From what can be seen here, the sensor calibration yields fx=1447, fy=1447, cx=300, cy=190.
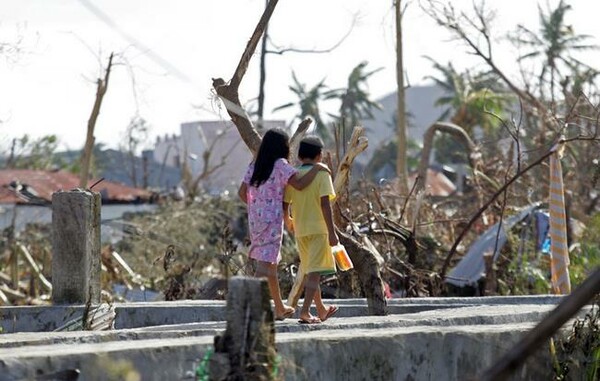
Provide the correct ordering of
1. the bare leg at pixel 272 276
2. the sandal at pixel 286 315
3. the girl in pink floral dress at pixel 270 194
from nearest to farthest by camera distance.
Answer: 1. the sandal at pixel 286 315
2. the girl in pink floral dress at pixel 270 194
3. the bare leg at pixel 272 276

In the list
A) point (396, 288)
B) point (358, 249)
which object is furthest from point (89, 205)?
point (396, 288)

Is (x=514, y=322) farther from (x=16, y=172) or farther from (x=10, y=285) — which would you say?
(x=16, y=172)

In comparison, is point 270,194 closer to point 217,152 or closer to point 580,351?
point 580,351

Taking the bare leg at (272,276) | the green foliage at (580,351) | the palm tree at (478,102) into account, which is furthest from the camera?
the palm tree at (478,102)

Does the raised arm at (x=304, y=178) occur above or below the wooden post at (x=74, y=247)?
above

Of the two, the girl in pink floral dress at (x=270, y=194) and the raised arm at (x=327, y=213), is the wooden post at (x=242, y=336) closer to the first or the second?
the girl in pink floral dress at (x=270, y=194)

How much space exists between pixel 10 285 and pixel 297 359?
16477mm

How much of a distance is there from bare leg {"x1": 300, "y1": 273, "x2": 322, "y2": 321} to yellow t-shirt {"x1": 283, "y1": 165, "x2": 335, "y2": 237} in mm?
310

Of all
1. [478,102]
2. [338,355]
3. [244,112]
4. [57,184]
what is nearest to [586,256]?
[244,112]

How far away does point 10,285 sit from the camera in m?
23.5

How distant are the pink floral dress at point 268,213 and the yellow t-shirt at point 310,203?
0.09m

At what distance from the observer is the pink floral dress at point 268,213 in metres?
10.2

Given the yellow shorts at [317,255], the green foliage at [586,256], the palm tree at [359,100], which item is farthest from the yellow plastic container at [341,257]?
the palm tree at [359,100]

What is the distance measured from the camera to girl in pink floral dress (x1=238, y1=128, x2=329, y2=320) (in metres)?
10.1
